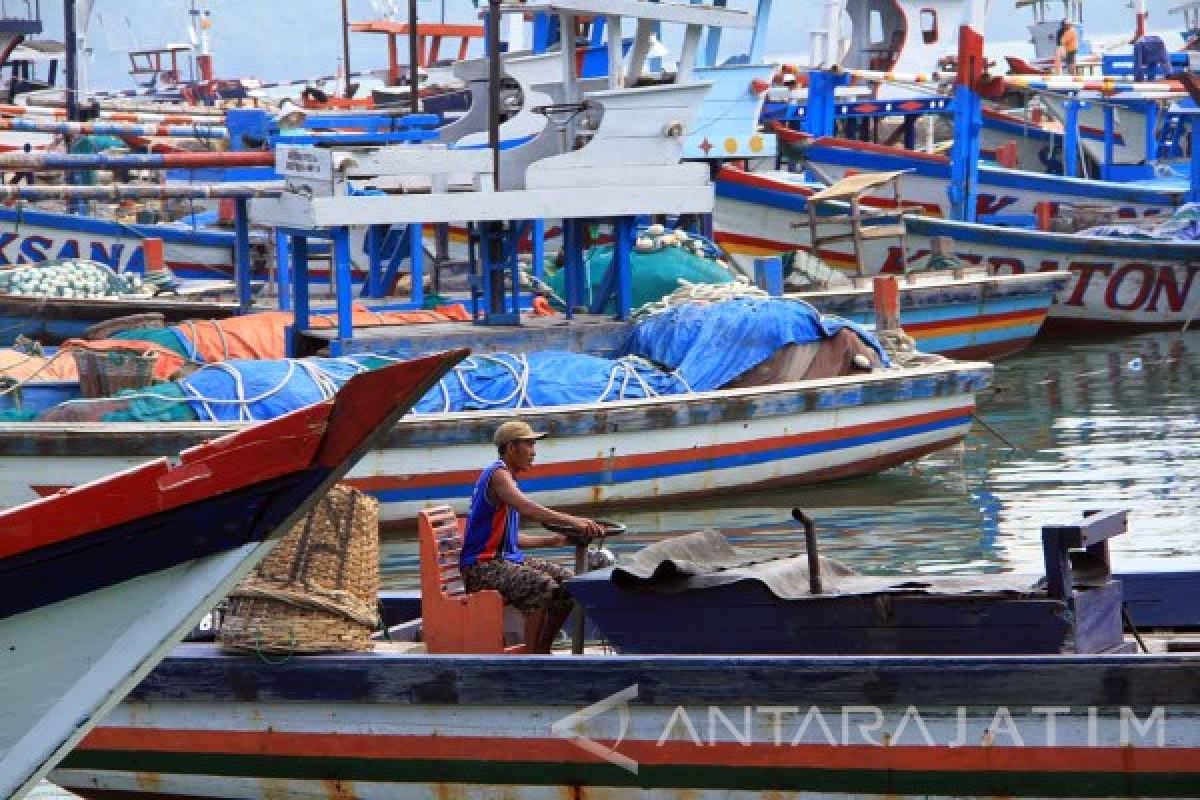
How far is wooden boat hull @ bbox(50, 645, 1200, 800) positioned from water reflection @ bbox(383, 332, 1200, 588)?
4.56m

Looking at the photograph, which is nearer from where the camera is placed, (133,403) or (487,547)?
(487,547)

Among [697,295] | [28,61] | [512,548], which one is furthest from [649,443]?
[28,61]

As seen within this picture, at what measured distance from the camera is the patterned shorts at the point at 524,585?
28.5ft

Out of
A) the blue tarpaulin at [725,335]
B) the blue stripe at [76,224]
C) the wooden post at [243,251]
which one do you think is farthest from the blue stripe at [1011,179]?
the blue tarpaulin at [725,335]

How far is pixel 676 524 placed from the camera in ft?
48.2

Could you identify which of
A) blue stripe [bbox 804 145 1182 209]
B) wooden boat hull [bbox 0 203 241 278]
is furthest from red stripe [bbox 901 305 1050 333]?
wooden boat hull [bbox 0 203 241 278]

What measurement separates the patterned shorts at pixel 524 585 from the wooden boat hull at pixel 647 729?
0.59 meters

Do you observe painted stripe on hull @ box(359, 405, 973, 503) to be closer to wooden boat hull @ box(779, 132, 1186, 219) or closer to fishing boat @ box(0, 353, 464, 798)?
fishing boat @ box(0, 353, 464, 798)

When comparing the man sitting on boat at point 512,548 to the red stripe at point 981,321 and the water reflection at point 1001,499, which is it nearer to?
the water reflection at point 1001,499

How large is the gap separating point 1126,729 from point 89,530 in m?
3.55

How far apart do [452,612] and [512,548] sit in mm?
385

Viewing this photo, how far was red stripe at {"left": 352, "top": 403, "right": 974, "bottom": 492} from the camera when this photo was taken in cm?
1414

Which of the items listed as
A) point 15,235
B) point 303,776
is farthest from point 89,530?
point 15,235

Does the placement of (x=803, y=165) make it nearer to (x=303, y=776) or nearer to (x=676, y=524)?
(x=676, y=524)
